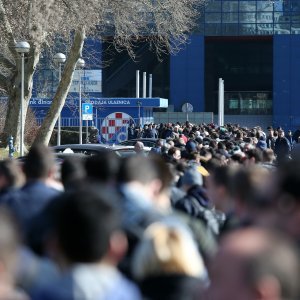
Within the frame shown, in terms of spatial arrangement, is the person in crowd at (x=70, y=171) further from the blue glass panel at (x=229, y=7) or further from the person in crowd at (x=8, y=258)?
the blue glass panel at (x=229, y=7)

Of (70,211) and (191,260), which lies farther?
(191,260)

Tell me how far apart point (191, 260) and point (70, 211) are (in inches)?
38.7

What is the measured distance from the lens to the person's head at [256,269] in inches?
114

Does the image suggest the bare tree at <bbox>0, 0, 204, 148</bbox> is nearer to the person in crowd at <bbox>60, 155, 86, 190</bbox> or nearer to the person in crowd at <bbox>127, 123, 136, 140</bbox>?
the person in crowd at <bbox>127, 123, 136, 140</bbox>

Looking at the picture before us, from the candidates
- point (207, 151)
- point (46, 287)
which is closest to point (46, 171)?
point (46, 287)

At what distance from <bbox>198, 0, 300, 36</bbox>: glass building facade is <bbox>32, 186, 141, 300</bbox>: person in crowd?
227ft

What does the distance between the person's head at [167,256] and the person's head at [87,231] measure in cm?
64

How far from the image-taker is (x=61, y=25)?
28875 millimetres

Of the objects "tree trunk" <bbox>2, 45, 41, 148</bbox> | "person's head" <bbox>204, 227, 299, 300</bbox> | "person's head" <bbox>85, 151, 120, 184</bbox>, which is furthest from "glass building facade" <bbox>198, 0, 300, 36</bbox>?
"person's head" <bbox>204, 227, 299, 300</bbox>

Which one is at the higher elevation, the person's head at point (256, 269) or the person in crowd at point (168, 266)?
the person's head at point (256, 269)

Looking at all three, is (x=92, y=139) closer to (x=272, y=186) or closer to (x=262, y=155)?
(x=262, y=155)

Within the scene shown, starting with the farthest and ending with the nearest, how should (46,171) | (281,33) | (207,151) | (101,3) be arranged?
(281,33) < (101,3) < (207,151) < (46,171)

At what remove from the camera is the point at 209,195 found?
793 centimetres

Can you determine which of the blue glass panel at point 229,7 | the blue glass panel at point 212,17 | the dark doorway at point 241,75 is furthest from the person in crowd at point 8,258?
the dark doorway at point 241,75
